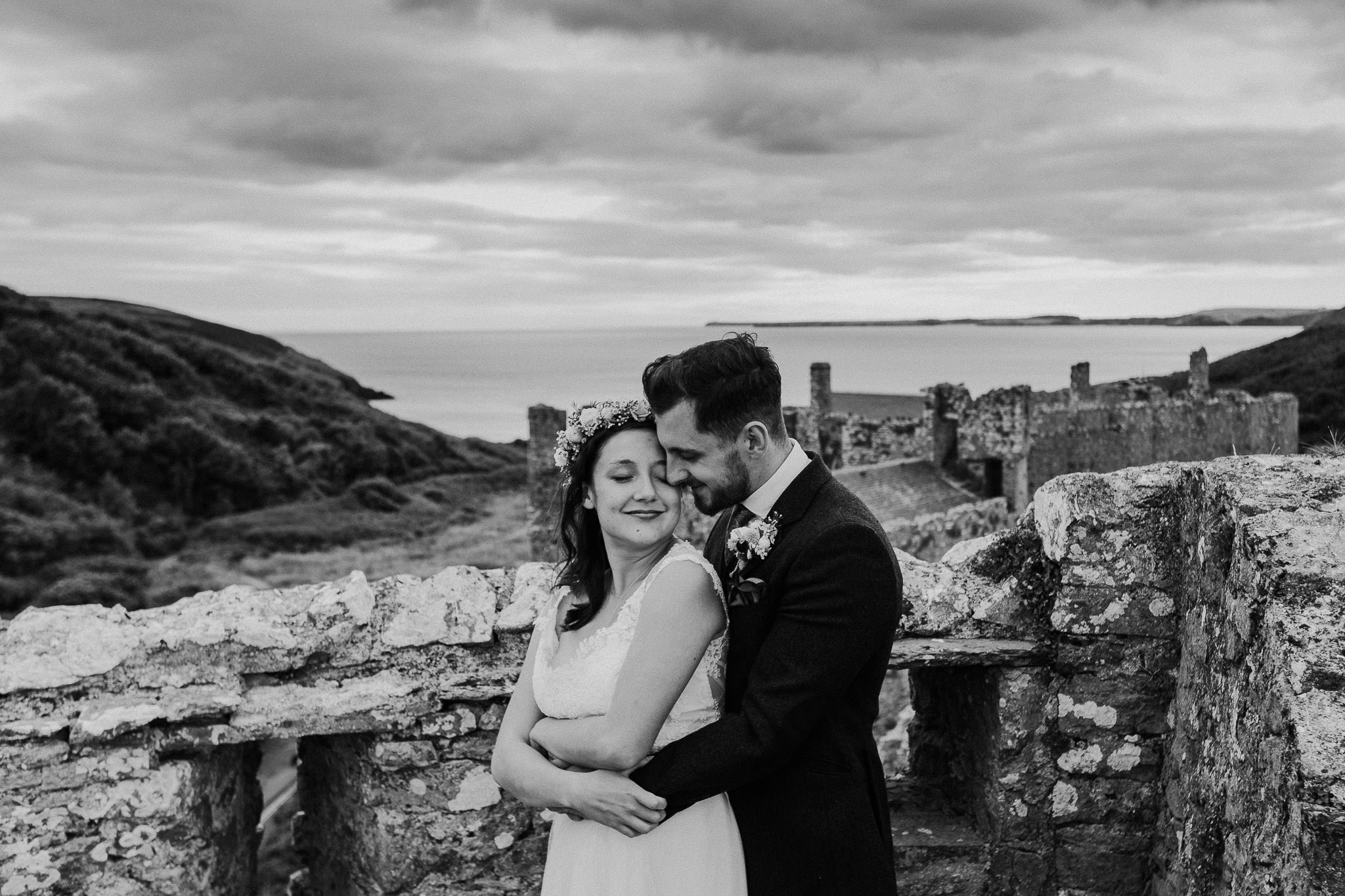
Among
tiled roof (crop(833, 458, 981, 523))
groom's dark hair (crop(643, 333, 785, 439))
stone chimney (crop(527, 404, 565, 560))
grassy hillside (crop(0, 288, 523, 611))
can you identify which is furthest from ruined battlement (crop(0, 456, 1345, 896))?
grassy hillside (crop(0, 288, 523, 611))

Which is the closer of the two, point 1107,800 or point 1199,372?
point 1107,800

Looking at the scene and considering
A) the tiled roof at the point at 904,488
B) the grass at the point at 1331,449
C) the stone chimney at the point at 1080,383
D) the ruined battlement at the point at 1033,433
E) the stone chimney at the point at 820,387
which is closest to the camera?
the grass at the point at 1331,449

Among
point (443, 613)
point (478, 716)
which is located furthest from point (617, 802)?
point (443, 613)

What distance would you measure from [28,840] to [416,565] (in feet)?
90.6

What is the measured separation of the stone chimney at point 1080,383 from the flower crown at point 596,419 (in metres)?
29.0

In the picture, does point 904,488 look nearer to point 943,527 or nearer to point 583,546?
point 943,527

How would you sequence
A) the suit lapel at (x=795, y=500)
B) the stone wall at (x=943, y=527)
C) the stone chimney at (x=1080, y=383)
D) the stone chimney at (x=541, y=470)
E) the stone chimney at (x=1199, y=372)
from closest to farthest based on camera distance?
the suit lapel at (x=795, y=500), the stone wall at (x=943, y=527), the stone chimney at (x=541, y=470), the stone chimney at (x=1080, y=383), the stone chimney at (x=1199, y=372)

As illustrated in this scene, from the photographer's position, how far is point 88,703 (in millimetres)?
3830

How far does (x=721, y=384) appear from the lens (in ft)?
9.81

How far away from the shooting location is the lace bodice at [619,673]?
122 inches

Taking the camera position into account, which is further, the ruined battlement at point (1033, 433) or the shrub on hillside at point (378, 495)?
the shrub on hillside at point (378, 495)

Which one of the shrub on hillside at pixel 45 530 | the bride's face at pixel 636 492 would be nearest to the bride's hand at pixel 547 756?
the bride's face at pixel 636 492

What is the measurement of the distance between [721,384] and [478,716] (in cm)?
184

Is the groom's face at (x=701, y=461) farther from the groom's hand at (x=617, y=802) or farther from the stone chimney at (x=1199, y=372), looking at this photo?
the stone chimney at (x=1199, y=372)
